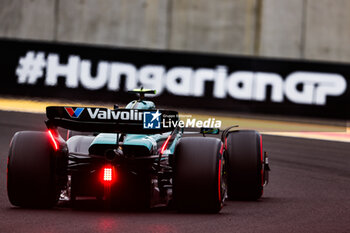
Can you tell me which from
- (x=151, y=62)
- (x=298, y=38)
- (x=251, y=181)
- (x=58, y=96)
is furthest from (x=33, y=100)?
(x=251, y=181)

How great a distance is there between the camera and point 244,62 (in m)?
20.7

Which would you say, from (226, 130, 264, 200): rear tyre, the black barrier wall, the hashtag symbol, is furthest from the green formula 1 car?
the hashtag symbol

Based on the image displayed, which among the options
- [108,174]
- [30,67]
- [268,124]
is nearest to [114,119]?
[108,174]

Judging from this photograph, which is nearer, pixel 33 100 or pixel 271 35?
pixel 33 100

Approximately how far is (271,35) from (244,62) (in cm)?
380

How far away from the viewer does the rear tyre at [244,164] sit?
861 cm

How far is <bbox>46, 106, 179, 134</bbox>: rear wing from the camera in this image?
742cm

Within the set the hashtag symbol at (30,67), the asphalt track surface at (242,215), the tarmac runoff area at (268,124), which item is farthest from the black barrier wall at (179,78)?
the asphalt track surface at (242,215)

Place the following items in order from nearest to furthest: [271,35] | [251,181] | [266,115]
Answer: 1. [251,181]
2. [266,115]
3. [271,35]

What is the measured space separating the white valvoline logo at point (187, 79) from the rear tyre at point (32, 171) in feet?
44.1

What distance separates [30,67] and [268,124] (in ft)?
21.1

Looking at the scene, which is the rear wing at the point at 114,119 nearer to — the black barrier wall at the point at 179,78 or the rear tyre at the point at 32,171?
the rear tyre at the point at 32,171

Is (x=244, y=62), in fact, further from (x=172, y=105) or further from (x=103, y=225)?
(x=103, y=225)

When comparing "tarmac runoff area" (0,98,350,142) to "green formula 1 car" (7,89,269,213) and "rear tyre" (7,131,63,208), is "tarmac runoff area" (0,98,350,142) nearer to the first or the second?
"green formula 1 car" (7,89,269,213)
